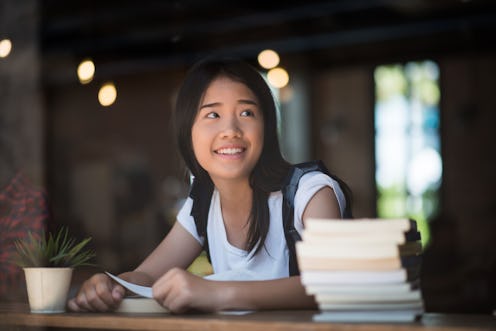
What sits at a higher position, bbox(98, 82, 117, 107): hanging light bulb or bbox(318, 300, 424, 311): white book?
Answer: bbox(98, 82, 117, 107): hanging light bulb

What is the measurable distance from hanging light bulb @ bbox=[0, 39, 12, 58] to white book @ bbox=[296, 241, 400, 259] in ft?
5.19

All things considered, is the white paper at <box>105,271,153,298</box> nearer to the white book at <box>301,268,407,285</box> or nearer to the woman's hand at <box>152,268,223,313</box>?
the woman's hand at <box>152,268,223,313</box>

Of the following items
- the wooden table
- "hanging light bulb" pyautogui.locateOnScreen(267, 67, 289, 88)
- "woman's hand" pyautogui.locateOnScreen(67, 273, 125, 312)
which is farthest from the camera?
"hanging light bulb" pyautogui.locateOnScreen(267, 67, 289, 88)

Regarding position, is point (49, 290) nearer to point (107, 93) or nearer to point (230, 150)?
point (230, 150)

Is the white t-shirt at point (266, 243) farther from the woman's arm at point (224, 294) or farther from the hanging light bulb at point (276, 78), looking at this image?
the hanging light bulb at point (276, 78)

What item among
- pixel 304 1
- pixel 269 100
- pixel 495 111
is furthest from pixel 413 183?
pixel 269 100

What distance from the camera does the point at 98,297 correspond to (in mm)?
2102

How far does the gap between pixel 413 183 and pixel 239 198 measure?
10.6 m

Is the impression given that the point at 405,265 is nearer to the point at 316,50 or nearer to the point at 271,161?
the point at 271,161

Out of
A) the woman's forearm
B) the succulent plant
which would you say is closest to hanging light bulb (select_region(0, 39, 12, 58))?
the succulent plant

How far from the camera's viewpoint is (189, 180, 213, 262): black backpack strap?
2.37 metres

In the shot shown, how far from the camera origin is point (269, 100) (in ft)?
7.59

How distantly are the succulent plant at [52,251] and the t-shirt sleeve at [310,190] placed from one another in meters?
0.63

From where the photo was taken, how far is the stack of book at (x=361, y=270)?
175cm
